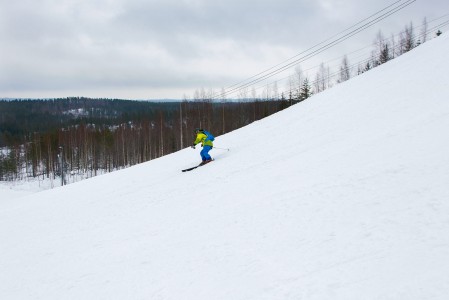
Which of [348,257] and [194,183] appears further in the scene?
[194,183]

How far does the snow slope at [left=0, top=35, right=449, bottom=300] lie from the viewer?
4.86 m

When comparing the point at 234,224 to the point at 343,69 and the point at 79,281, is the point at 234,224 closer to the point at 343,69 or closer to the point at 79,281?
the point at 79,281

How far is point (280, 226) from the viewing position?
6.86 m

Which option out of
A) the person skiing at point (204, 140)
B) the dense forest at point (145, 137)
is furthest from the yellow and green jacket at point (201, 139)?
the dense forest at point (145, 137)

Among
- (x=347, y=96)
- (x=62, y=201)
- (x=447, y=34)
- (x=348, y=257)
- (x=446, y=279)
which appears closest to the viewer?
(x=446, y=279)

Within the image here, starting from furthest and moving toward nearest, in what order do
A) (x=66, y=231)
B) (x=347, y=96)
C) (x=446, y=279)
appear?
1. (x=347, y=96)
2. (x=66, y=231)
3. (x=446, y=279)

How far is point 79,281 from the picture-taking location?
6.98 m

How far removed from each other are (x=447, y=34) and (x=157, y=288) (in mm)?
26802

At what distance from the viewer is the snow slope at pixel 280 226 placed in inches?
191

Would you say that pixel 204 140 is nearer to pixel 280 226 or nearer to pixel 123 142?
pixel 280 226

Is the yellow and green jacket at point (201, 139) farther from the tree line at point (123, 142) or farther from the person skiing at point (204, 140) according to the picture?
the tree line at point (123, 142)

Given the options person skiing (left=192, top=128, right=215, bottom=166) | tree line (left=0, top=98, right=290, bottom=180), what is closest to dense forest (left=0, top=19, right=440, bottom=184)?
tree line (left=0, top=98, right=290, bottom=180)

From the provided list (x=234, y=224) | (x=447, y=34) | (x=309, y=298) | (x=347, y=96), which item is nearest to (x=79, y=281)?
(x=234, y=224)

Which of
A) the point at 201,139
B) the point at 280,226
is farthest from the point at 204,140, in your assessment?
the point at 280,226
